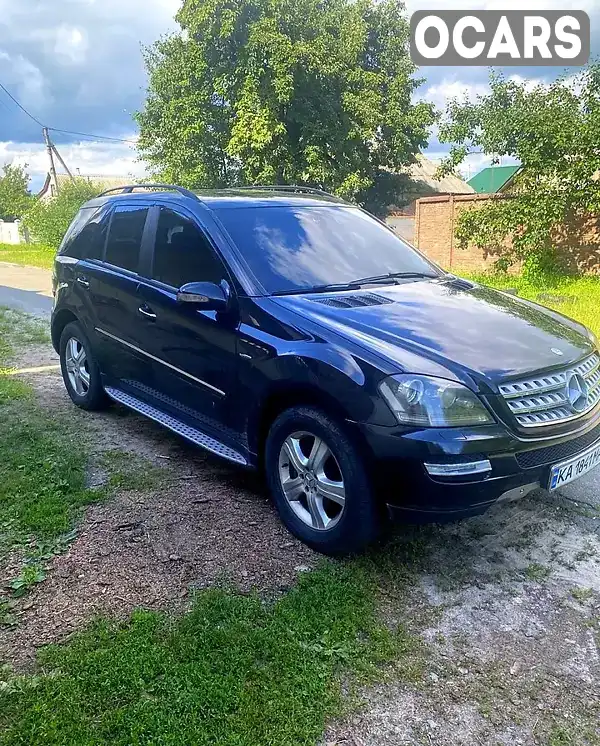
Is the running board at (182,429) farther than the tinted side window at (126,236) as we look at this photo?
No

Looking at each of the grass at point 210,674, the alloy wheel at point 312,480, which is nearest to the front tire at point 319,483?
the alloy wheel at point 312,480

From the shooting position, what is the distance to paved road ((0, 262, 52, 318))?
11.4m

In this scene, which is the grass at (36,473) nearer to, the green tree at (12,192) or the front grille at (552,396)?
the front grille at (552,396)

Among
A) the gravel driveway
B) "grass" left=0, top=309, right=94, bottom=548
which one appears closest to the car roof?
the gravel driveway

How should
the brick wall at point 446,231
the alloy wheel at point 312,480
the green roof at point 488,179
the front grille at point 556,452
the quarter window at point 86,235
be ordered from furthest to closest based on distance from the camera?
the green roof at point 488,179
the brick wall at point 446,231
the quarter window at point 86,235
the alloy wheel at point 312,480
the front grille at point 556,452

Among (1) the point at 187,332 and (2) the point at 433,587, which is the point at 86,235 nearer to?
(1) the point at 187,332

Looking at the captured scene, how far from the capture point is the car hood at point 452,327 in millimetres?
2986

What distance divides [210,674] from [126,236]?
3316 millimetres

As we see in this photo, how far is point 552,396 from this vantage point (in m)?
3.03

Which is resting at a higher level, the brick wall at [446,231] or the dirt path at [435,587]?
the brick wall at [446,231]

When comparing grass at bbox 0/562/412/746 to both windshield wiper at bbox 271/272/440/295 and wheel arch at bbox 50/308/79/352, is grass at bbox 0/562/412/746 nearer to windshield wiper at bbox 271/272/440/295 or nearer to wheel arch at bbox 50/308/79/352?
windshield wiper at bbox 271/272/440/295

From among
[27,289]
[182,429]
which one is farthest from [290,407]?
[27,289]

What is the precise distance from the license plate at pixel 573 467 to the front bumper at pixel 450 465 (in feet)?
0.23

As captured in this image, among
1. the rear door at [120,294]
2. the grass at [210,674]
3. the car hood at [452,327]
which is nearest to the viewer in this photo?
the grass at [210,674]
